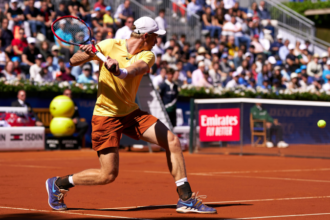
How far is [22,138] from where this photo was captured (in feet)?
50.3

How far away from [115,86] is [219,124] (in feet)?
32.0

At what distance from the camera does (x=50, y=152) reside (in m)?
15.5

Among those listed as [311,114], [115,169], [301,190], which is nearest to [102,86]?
[115,169]

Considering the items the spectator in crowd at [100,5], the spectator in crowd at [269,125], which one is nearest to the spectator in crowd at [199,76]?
the spectator in crowd at [100,5]

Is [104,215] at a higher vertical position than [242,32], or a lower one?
lower

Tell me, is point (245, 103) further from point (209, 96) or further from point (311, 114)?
point (209, 96)

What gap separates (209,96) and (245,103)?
3516 mm

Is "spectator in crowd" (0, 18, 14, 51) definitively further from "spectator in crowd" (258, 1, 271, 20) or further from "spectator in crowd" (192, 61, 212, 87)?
"spectator in crowd" (258, 1, 271, 20)

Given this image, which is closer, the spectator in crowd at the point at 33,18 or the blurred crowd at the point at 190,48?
the blurred crowd at the point at 190,48

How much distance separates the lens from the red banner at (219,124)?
15117 mm

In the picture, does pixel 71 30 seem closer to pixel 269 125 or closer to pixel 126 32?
Answer: pixel 269 125

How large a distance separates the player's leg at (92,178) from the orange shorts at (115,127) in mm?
80

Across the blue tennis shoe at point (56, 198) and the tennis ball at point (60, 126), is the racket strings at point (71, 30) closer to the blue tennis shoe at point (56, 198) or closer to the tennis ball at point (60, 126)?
the blue tennis shoe at point (56, 198)

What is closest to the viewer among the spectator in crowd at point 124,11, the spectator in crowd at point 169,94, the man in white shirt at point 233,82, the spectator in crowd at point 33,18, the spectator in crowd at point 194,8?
→ the spectator in crowd at point 169,94
